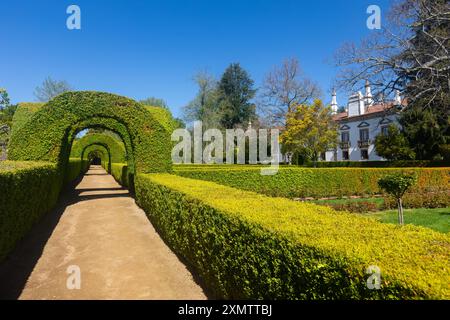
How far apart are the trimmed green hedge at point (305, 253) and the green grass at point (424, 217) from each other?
25.5 ft

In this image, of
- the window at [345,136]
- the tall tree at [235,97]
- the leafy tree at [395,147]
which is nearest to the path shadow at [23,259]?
the leafy tree at [395,147]

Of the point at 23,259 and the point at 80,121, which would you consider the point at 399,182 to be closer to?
the point at 23,259

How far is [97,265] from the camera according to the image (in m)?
6.07

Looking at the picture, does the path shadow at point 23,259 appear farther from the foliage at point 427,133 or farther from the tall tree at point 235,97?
the tall tree at point 235,97

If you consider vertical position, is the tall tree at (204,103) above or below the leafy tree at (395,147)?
above

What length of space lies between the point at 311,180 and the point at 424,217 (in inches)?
321

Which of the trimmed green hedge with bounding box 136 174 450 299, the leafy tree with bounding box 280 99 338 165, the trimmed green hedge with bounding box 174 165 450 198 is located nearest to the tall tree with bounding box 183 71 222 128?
the leafy tree with bounding box 280 99 338 165

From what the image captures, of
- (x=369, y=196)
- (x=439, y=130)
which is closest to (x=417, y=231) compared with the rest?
(x=369, y=196)

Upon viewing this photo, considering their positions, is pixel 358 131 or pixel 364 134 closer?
pixel 364 134

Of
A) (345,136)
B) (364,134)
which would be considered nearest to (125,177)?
(364,134)

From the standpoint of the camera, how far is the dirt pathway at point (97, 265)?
4922mm

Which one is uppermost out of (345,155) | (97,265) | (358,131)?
(358,131)
